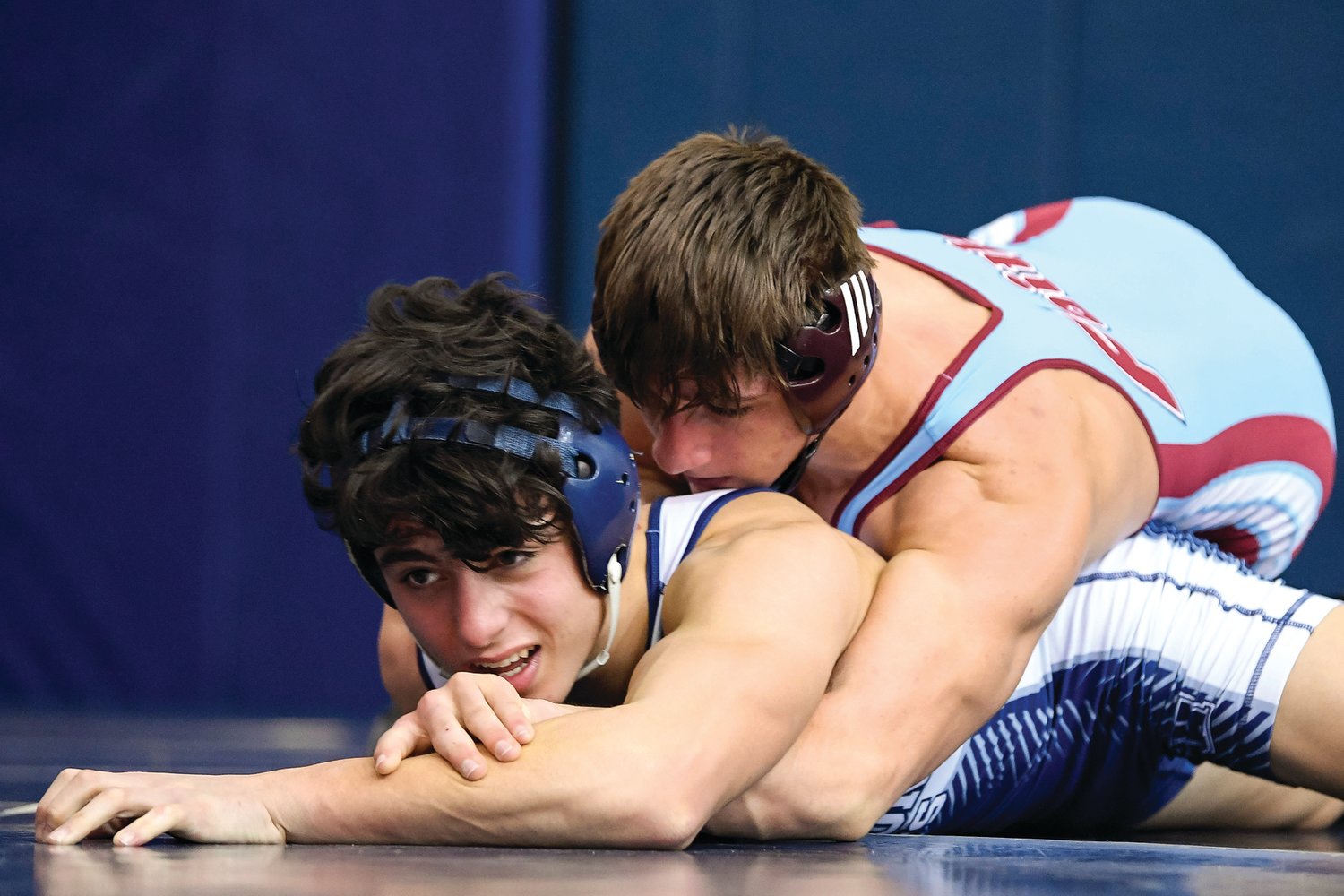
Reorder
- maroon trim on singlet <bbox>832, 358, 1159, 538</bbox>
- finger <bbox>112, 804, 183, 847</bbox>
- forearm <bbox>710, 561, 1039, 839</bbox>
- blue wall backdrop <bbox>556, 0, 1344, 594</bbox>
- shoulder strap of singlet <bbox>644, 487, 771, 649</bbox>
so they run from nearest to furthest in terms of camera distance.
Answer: finger <bbox>112, 804, 183, 847</bbox> → forearm <bbox>710, 561, 1039, 839</bbox> → shoulder strap of singlet <bbox>644, 487, 771, 649</bbox> → maroon trim on singlet <bbox>832, 358, 1159, 538</bbox> → blue wall backdrop <bbox>556, 0, 1344, 594</bbox>

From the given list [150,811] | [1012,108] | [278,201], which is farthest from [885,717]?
[278,201]

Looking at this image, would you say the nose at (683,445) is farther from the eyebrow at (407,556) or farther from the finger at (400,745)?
the finger at (400,745)

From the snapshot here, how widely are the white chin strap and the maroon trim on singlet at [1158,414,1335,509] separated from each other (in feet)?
3.22

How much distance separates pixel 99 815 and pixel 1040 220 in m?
2.36

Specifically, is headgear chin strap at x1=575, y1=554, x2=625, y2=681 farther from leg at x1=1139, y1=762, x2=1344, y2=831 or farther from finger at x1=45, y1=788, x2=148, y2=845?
leg at x1=1139, y1=762, x2=1344, y2=831

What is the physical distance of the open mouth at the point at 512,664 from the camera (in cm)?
173

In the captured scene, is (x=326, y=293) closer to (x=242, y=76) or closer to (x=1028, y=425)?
(x=242, y=76)

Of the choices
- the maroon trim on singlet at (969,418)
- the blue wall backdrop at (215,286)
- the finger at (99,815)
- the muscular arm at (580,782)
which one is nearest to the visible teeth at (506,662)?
the muscular arm at (580,782)

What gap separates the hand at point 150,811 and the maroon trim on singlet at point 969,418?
104 centimetres

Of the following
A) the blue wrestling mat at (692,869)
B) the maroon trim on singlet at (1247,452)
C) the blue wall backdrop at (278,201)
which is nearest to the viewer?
the blue wrestling mat at (692,869)

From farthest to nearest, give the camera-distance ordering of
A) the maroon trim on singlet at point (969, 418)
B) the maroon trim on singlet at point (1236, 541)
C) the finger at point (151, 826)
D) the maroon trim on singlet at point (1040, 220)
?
the maroon trim on singlet at point (1040, 220) < the maroon trim on singlet at point (1236, 541) < the maroon trim on singlet at point (969, 418) < the finger at point (151, 826)

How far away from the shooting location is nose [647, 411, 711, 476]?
203 centimetres

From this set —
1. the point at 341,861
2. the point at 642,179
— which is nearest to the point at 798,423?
the point at 642,179

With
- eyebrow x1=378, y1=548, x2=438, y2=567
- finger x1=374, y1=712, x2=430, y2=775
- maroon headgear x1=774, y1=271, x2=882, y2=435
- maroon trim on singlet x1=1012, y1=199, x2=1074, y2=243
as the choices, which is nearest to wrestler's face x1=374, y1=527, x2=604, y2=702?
eyebrow x1=378, y1=548, x2=438, y2=567
